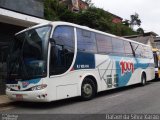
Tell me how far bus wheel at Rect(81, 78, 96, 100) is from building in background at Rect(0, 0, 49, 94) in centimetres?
483

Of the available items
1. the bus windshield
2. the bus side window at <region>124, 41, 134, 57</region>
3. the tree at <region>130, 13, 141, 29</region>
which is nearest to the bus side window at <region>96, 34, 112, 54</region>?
the bus side window at <region>124, 41, 134, 57</region>

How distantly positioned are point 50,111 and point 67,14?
29468mm

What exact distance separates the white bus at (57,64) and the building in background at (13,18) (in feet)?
12.9

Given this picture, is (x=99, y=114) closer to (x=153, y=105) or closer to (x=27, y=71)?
(x=153, y=105)

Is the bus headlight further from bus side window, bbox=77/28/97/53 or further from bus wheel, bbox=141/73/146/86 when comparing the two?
bus wheel, bbox=141/73/146/86

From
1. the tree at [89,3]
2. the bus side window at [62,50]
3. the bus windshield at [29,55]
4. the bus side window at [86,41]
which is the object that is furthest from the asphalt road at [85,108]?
the tree at [89,3]

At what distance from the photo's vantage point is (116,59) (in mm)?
15211

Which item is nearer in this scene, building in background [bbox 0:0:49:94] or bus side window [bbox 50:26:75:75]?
bus side window [bbox 50:26:75:75]

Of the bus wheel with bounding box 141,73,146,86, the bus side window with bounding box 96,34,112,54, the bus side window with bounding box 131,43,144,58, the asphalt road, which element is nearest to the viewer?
the asphalt road

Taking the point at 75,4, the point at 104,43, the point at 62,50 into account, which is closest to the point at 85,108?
the point at 62,50

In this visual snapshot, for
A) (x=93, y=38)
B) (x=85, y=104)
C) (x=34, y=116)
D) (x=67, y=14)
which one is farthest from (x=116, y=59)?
(x=67, y=14)

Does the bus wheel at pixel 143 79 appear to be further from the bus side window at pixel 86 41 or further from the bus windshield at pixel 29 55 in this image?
the bus windshield at pixel 29 55

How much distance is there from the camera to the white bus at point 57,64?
10523mm

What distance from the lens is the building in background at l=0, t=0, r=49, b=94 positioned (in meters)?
15.4
